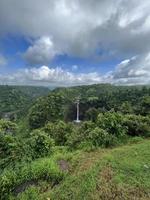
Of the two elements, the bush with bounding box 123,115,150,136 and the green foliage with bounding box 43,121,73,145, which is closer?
the bush with bounding box 123,115,150,136

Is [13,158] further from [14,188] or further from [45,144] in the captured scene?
[14,188]

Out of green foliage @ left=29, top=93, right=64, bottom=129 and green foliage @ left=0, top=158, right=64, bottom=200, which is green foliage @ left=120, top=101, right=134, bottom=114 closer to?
green foliage @ left=0, top=158, right=64, bottom=200

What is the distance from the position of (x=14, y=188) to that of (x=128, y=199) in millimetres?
3499

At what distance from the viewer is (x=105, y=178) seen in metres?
6.58

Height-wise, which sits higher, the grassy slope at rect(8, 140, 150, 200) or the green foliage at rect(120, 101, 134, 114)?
the grassy slope at rect(8, 140, 150, 200)

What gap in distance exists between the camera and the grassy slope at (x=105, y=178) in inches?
228

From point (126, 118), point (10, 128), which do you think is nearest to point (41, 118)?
point (10, 128)

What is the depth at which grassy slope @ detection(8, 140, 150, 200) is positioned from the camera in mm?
5789

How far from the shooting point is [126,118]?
1230cm

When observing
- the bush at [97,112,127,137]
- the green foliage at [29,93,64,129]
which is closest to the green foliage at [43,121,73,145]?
the bush at [97,112,127,137]

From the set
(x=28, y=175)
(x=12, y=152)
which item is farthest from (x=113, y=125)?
(x=28, y=175)

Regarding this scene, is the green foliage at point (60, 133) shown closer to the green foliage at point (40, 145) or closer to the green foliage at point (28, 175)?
the green foliage at point (40, 145)

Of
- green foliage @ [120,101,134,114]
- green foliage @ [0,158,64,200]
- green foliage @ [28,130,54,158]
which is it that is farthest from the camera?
green foliage @ [120,101,134,114]

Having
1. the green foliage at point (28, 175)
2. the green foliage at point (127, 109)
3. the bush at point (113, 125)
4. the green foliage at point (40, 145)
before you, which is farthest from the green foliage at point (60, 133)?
the green foliage at point (127, 109)
